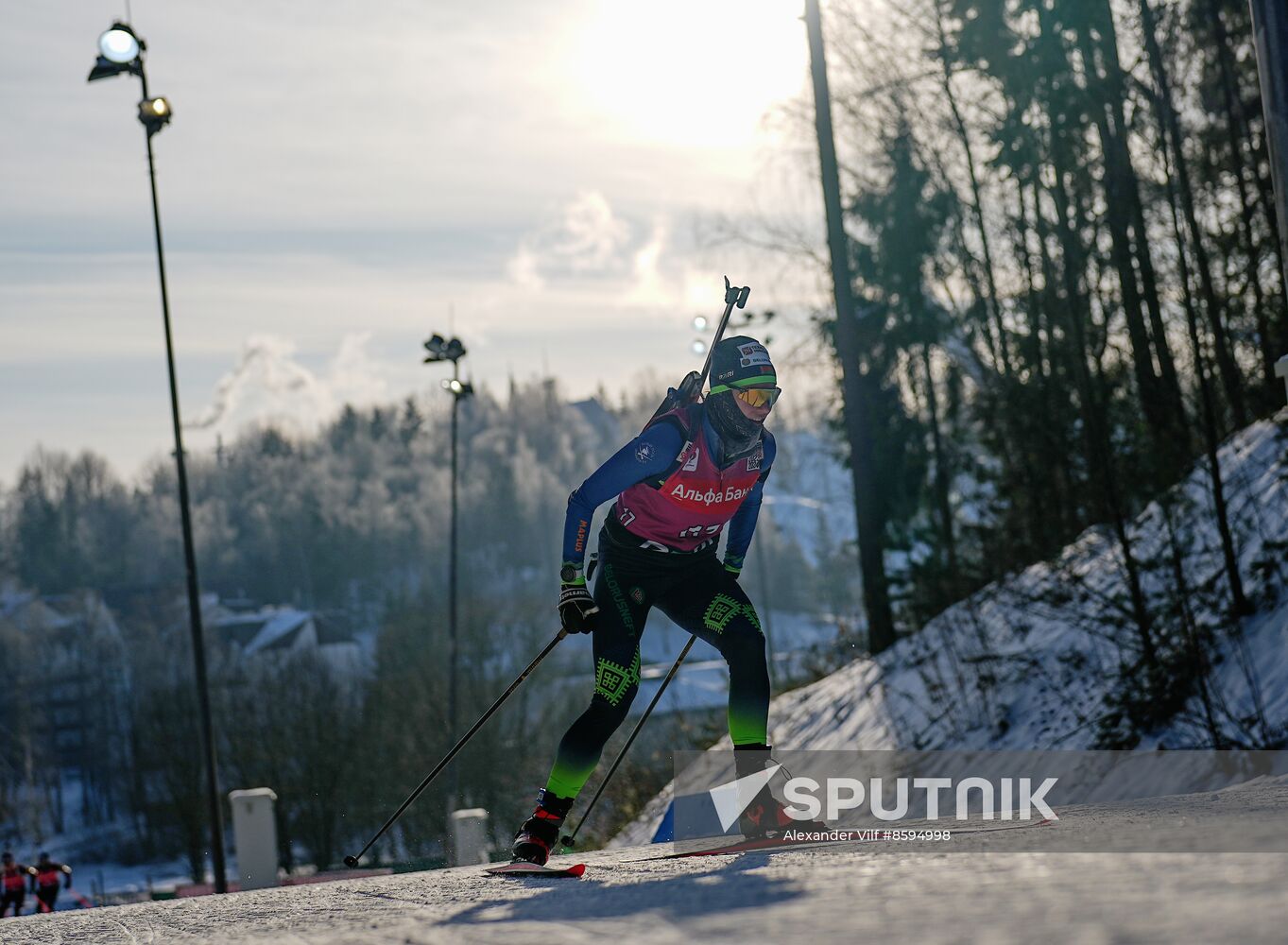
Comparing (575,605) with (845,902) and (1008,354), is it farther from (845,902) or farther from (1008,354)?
(1008,354)

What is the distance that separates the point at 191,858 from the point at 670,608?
46.9 meters

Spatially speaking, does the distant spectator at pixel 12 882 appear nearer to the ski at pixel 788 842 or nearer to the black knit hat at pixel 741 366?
the ski at pixel 788 842

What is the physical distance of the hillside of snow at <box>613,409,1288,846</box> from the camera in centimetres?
896

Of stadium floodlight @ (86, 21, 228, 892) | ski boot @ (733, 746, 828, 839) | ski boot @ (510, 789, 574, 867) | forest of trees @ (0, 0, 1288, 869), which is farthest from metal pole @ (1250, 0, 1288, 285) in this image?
stadium floodlight @ (86, 21, 228, 892)

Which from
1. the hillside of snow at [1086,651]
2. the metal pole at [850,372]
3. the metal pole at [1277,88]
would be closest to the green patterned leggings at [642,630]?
the metal pole at [1277,88]

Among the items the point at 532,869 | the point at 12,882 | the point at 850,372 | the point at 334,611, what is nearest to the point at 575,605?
the point at 532,869

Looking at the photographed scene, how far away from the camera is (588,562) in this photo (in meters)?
5.83

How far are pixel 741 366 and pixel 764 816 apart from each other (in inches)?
68.9

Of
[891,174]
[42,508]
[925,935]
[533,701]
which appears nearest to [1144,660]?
[925,935]

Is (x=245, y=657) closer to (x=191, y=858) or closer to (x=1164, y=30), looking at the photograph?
(x=191, y=858)

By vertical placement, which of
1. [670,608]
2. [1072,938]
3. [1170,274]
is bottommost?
[1072,938]

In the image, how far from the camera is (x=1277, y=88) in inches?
230

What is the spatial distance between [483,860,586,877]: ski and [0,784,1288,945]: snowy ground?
0.06 meters

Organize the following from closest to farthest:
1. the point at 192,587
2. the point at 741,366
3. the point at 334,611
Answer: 1. the point at 741,366
2. the point at 192,587
3. the point at 334,611
